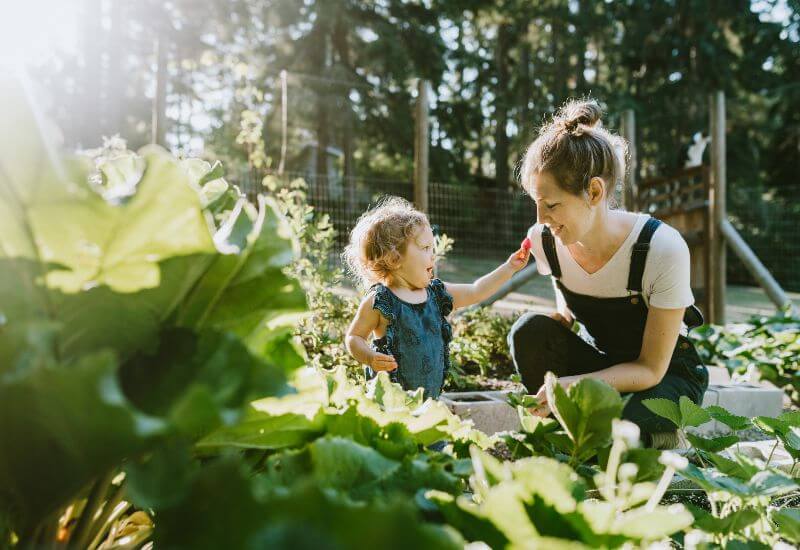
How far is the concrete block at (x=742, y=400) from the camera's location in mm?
3580

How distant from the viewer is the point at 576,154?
2230mm

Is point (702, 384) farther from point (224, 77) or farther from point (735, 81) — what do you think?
point (735, 81)

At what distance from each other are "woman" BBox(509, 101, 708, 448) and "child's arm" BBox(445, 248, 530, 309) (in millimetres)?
161

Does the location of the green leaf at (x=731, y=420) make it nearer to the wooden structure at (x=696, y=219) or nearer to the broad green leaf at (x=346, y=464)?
the broad green leaf at (x=346, y=464)

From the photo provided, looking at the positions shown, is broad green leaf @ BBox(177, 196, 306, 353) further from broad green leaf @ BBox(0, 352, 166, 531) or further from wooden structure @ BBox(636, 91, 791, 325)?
wooden structure @ BBox(636, 91, 791, 325)

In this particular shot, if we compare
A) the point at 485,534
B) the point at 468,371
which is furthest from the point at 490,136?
the point at 485,534

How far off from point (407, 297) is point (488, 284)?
1.29 ft

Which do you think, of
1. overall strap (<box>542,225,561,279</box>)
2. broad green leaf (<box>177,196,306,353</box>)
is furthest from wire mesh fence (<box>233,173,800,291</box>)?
broad green leaf (<box>177,196,306,353</box>)

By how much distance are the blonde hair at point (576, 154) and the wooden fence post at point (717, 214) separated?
460 cm

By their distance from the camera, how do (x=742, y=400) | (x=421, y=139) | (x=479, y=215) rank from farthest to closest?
(x=479, y=215) → (x=421, y=139) → (x=742, y=400)

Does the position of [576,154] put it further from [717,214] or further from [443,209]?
[443,209]

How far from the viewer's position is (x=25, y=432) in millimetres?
416

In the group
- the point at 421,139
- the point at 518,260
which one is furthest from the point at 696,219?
the point at 518,260

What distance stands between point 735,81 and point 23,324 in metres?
23.9
